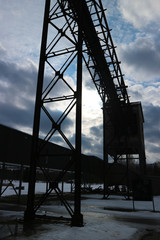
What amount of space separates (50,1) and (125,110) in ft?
54.1

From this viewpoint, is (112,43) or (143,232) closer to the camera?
(143,232)

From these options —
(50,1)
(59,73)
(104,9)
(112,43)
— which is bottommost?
(59,73)

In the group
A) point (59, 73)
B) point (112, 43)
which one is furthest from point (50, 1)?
point (112, 43)

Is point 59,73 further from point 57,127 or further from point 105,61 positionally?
point 105,61

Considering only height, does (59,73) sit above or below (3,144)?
above

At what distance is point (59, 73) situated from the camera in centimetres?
909

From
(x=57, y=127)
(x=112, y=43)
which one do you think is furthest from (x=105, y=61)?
(x=57, y=127)

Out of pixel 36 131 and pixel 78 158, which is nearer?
pixel 78 158

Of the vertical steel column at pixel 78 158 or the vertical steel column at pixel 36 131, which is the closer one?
the vertical steel column at pixel 78 158

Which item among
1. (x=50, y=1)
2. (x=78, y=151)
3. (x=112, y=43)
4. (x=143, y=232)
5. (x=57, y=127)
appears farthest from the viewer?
(x=112, y=43)

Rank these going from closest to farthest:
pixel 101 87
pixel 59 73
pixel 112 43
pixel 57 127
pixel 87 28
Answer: pixel 57 127 → pixel 59 73 → pixel 87 28 → pixel 112 43 → pixel 101 87

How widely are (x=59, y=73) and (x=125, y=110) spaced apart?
16.6 meters

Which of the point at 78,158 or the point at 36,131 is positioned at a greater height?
the point at 36,131

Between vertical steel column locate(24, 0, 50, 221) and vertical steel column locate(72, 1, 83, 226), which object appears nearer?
vertical steel column locate(72, 1, 83, 226)
